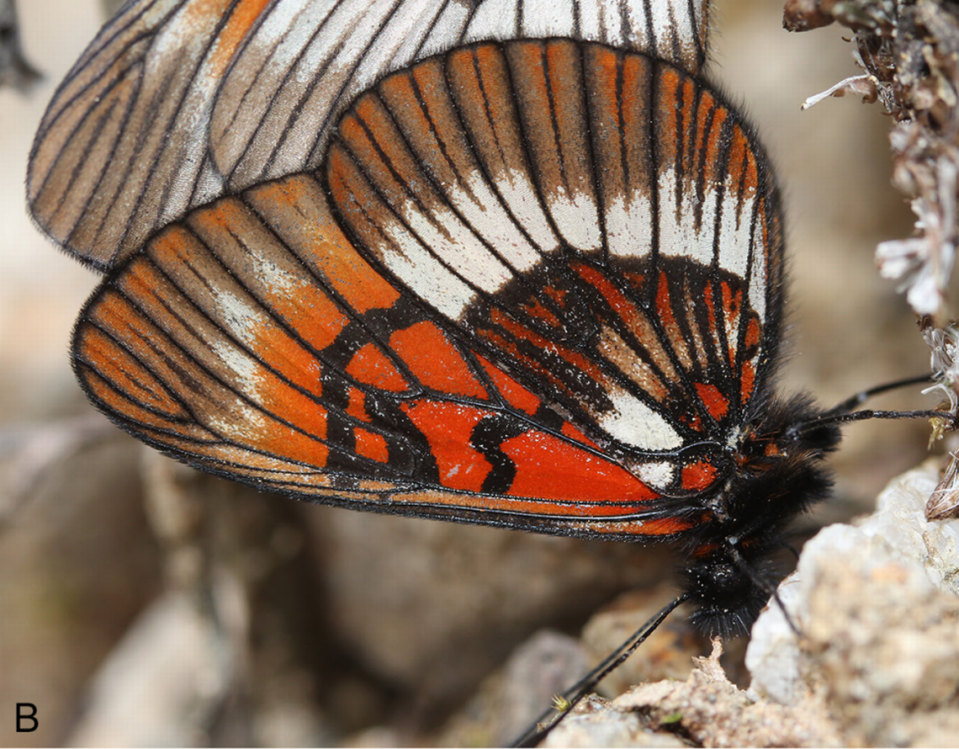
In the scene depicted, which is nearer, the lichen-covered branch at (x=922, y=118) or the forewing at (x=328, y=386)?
the lichen-covered branch at (x=922, y=118)

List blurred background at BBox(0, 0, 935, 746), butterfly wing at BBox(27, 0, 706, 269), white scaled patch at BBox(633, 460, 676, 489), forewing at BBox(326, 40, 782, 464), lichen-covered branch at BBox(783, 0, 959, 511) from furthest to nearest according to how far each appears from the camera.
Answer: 1. blurred background at BBox(0, 0, 935, 746)
2. butterfly wing at BBox(27, 0, 706, 269)
3. white scaled patch at BBox(633, 460, 676, 489)
4. forewing at BBox(326, 40, 782, 464)
5. lichen-covered branch at BBox(783, 0, 959, 511)

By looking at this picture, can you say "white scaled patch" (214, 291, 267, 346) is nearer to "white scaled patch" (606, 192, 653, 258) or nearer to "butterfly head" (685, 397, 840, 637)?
"white scaled patch" (606, 192, 653, 258)

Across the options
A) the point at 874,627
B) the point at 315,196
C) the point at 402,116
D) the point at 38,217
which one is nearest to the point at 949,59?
the point at 874,627

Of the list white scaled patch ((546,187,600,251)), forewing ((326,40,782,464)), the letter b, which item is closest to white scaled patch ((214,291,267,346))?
forewing ((326,40,782,464))

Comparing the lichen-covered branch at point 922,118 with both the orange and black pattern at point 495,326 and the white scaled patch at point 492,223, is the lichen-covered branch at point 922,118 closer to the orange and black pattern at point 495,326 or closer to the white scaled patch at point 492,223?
the orange and black pattern at point 495,326

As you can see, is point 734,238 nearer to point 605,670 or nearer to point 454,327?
point 454,327

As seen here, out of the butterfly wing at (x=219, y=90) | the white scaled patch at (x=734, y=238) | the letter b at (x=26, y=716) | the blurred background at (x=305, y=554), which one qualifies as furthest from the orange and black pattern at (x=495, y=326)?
the letter b at (x=26, y=716)
